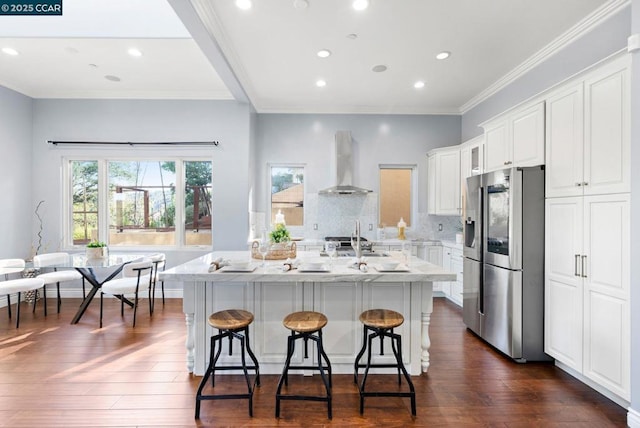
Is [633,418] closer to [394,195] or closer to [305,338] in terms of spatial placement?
[305,338]

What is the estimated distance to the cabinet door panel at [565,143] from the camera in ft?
8.08

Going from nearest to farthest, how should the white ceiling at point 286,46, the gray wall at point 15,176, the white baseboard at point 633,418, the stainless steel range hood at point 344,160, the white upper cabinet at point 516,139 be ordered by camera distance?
the white baseboard at point 633,418 < the white ceiling at point 286,46 < the white upper cabinet at point 516,139 < the gray wall at point 15,176 < the stainless steel range hood at point 344,160

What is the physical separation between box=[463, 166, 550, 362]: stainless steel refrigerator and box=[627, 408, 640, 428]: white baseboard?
0.89 meters

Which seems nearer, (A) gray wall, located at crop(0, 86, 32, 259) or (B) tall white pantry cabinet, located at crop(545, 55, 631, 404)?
(B) tall white pantry cabinet, located at crop(545, 55, 631, 404)

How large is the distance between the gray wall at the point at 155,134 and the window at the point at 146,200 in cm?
23

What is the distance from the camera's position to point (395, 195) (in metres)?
5.61

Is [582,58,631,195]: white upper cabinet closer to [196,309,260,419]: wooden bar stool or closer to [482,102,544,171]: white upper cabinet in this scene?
[482,102,544,171]: white upper cabinet

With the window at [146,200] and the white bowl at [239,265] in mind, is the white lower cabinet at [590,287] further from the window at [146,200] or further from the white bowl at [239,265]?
the window at [146,200]

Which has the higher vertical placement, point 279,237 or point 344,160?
point 344,160

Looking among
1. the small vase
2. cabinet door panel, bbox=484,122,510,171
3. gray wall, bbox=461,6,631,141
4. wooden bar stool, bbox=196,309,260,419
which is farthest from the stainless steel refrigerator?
the small vase

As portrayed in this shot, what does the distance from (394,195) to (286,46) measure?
321 centimetres

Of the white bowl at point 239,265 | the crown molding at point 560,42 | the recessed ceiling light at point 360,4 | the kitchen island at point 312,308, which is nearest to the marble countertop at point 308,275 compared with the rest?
the white bowl at point 239,265

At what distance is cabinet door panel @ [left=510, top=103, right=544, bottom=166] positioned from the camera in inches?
112

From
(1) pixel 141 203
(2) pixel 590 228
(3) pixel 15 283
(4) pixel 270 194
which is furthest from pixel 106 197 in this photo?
(2) pixel 590 228
